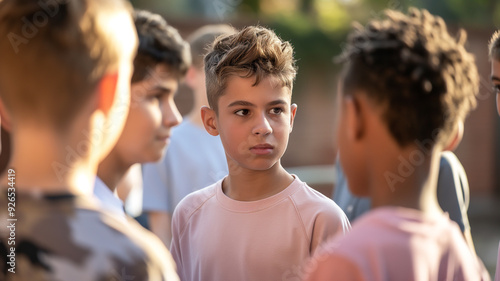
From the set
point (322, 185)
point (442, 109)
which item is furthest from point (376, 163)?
point (322, 185)

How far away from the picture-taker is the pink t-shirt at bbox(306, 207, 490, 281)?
1.66 meters

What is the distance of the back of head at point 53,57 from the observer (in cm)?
156

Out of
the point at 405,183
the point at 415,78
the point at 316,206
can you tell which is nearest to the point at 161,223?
the point at 316,206

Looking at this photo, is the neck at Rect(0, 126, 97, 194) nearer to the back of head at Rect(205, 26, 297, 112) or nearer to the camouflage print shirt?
the camouflage print shirt

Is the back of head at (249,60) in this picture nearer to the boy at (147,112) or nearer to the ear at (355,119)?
the boy at (147,112)

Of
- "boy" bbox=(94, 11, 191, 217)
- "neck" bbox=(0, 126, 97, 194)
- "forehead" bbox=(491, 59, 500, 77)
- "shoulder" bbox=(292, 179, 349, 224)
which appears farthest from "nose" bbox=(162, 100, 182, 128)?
"forehead" bbox=(491, 59, 500, 77)

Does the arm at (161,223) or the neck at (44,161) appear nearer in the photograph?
the neck at (44,161)

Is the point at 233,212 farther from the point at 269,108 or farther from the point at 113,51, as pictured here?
the point at 113,51

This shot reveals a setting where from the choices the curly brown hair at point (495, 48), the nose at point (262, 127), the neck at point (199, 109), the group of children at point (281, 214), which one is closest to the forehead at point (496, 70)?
the curly brown hair at point (495, 48)

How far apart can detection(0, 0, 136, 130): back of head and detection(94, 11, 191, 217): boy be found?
928 mm

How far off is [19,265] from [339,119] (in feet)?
3.36

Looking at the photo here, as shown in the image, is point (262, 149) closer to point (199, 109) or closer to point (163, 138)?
point (163, 138)

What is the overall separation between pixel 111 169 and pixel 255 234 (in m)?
0.72

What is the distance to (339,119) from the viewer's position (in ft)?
6.28
